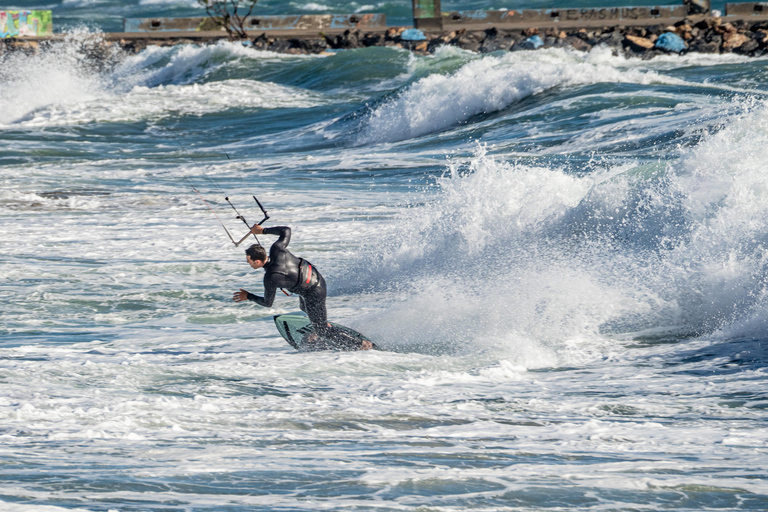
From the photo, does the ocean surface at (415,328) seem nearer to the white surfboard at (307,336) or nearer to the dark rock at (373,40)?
the white surfboard at (307,336)

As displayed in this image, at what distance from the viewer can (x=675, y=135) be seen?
62.4 feet

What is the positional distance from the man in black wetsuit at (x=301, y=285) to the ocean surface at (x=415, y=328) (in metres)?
0.28

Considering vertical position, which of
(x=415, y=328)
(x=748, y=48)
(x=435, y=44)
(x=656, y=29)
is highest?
(x=656, y=29)

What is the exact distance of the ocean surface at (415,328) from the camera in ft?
17.9

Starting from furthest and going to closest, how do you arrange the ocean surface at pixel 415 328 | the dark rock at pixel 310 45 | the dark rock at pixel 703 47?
the dark rock at pixel 310 45, the dark rock at pixel 703 47, the ocean surface at pixel 415 328

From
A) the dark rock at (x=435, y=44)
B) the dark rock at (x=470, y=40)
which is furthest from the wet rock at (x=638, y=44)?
the dark rock at (x=435, y=44)

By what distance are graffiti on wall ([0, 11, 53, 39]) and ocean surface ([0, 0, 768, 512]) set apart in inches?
964

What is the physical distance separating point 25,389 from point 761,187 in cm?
758

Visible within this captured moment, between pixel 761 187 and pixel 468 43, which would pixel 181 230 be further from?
pixel 468 43

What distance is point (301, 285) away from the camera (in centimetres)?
860

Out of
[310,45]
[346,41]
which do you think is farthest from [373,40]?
[310,45]

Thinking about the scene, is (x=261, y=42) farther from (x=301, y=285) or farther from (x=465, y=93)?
(x=301, y=285)

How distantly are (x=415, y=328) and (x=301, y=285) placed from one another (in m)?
1.29

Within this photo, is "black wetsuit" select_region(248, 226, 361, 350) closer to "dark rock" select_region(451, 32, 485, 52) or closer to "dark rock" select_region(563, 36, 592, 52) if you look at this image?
"dark rock" select_region(563, 36, 592, 52)
